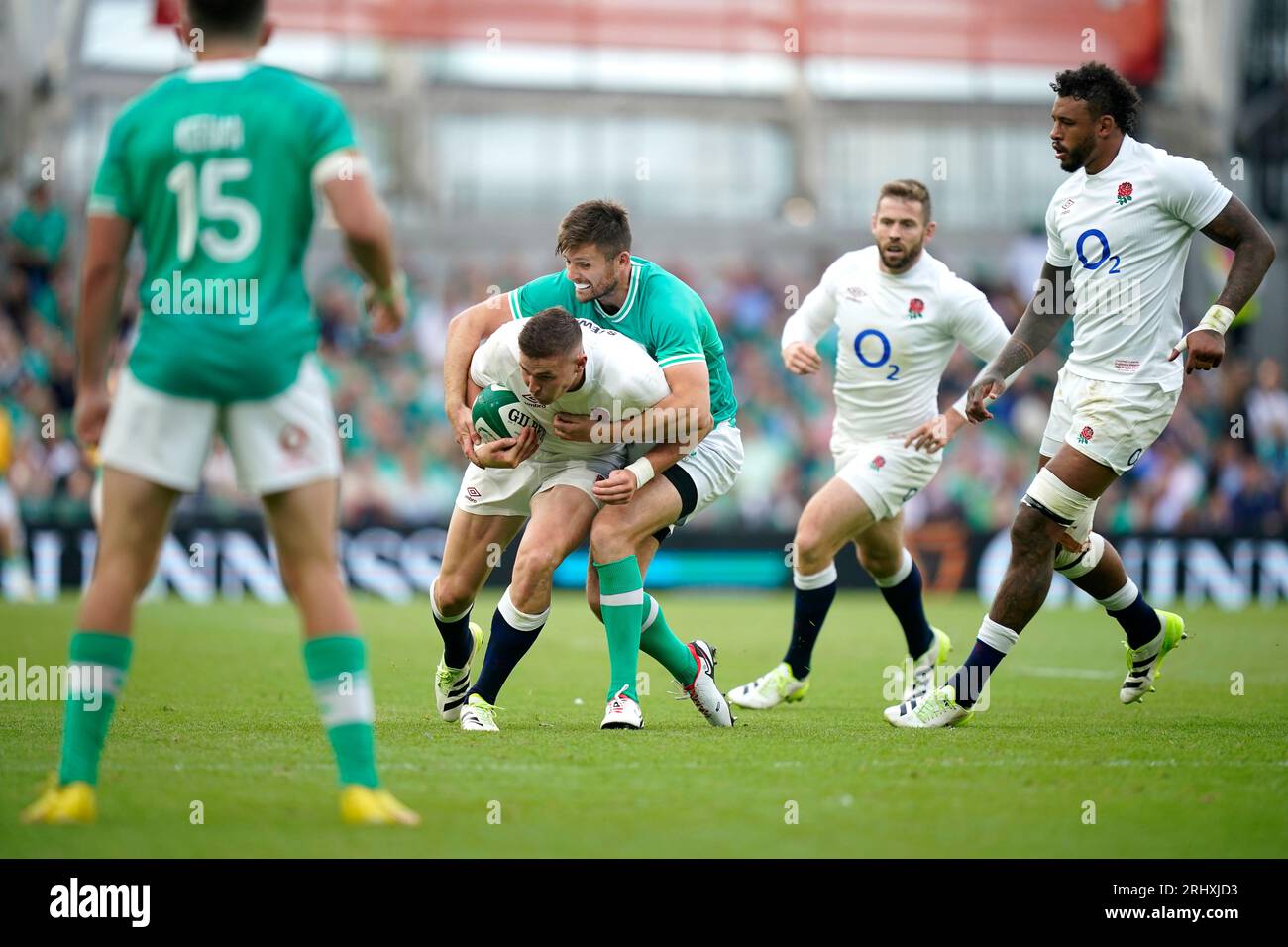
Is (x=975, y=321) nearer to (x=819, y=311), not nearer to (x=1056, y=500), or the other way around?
(x=819, y=311)

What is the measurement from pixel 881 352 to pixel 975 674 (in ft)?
7.96

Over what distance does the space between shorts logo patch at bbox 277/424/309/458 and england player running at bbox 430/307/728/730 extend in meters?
1.77

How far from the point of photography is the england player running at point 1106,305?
7289 millimetres

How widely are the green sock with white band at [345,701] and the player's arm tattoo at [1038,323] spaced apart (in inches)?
152

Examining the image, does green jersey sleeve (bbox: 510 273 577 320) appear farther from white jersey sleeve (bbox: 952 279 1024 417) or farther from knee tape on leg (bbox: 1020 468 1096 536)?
white jersey sleeve (bbox: 952 279 1024 417)

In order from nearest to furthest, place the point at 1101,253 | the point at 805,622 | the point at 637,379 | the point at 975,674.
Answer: the point at 637,379
the point at 975,674
the point at 1101,253
the point at 805,622

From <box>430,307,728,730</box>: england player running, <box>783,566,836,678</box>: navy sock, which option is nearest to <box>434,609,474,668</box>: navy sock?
<box>430,307,728,730</box>: england player running

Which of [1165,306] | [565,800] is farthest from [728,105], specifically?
[565,800]

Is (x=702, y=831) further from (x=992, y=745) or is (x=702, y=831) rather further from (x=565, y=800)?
(x=992, y=745)

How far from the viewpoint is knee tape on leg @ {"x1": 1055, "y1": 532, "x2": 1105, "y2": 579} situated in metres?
7.91

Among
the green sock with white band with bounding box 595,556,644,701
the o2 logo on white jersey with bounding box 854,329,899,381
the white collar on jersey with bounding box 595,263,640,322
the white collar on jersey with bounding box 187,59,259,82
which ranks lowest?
the green sock with white band with bounding box 595,556,644,701

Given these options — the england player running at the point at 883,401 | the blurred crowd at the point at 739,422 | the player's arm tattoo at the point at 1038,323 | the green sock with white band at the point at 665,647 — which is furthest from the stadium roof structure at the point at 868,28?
the green sock with white band at the point at 665,647

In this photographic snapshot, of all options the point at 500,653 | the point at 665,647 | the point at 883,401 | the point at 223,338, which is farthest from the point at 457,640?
the point at 883,401

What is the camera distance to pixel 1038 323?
25.8 ft
